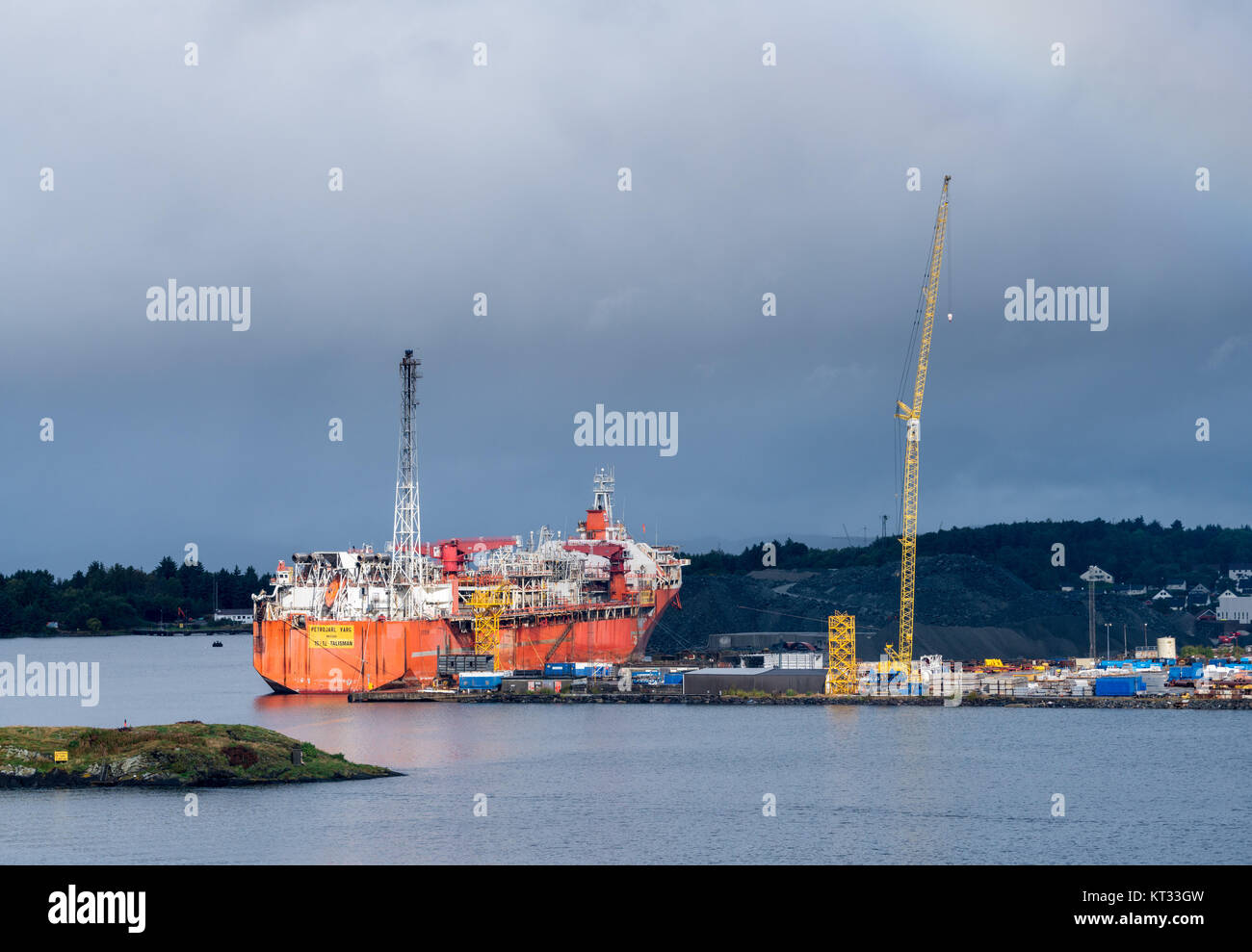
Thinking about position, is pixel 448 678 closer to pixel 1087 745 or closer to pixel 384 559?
pixel 384 559

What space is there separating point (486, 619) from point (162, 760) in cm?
3712

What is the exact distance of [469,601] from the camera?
83.4 meters

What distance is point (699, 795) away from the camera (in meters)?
46.3

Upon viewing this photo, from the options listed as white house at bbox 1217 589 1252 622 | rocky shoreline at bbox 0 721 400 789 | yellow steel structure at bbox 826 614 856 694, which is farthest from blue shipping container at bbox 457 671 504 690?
white house at bbox 1217 589 1252 622

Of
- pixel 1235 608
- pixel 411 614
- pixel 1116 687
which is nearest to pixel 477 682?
pixel 411 614

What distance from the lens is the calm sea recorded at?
123 ft

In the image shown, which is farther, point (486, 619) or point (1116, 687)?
point (486, 619)

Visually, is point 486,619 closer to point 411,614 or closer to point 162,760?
point 411,614

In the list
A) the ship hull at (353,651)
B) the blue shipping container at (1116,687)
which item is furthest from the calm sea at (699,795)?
the ship hull at (353,651)

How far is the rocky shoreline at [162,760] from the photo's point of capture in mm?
45688

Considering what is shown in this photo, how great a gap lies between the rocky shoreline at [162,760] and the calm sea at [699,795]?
721 millimetres

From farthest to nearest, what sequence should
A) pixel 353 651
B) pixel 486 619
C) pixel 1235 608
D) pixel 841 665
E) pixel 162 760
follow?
1. pixel 1235 608
2. pixel 486 619
3. pixel 353 651
4. pixel 841 665
5. pixel 162 760

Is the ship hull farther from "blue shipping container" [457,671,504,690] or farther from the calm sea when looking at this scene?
the calm sea

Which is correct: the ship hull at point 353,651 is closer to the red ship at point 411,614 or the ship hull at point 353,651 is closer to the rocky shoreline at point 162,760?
the red ship at point 411,614
